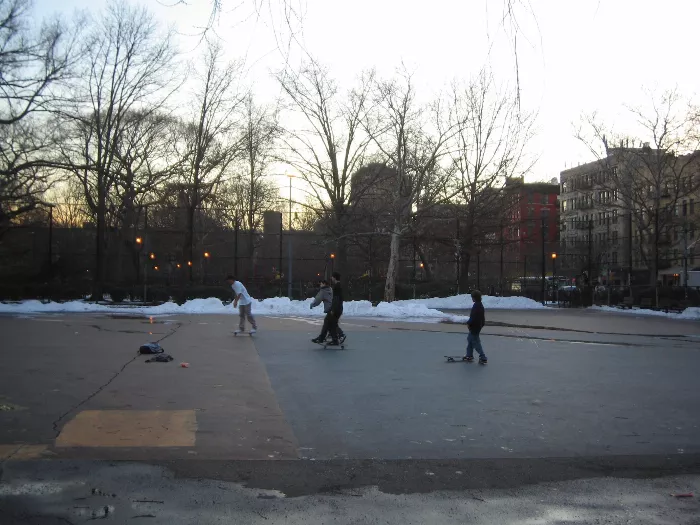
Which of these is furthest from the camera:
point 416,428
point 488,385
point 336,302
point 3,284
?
point 3,284

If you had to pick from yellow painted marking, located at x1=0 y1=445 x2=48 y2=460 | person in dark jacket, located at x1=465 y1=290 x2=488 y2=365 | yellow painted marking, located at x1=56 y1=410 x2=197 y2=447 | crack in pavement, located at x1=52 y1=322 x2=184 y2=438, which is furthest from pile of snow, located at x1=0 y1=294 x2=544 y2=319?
yellow painted marking, located at x1=0 y1=445 x2=48 y2=460

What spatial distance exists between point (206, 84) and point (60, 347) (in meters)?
34.0

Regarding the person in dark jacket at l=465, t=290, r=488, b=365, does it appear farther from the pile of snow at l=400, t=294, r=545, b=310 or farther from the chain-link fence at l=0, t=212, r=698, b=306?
the pile of snow at l=400, t=294, r=545, b=310

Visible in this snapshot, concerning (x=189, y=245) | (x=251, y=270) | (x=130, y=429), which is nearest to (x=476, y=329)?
(x=130, y=429)

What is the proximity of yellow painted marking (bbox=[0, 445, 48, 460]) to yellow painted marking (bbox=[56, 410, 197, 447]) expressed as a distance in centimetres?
22

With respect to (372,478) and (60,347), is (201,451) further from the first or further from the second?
(60,347)

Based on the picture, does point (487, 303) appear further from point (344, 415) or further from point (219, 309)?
point (344, 415)

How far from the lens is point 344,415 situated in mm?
9055

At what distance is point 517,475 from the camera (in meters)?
6.59

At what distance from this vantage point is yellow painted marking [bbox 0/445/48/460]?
22.1 ft

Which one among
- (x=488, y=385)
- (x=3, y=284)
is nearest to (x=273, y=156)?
(x=3, y=284)

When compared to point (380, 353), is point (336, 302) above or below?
above

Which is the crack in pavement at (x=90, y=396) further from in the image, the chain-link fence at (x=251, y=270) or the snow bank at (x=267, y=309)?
the chain-link fence at (x=251, y=270)

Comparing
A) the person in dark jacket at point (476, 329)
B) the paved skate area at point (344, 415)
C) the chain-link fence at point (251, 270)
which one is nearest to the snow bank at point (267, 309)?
the chain-link fence at point (251, 270)
